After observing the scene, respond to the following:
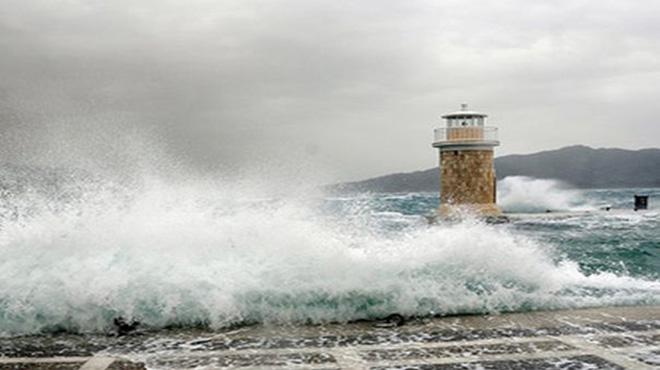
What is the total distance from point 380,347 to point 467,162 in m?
17.3

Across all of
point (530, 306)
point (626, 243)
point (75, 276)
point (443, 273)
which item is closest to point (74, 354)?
point (75, 276)

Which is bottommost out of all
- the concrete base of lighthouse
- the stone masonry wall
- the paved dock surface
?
the paved dock surface

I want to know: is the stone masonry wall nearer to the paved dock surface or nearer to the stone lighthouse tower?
the stone lighthouse tower

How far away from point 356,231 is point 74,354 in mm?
4632

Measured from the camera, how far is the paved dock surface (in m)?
4.44

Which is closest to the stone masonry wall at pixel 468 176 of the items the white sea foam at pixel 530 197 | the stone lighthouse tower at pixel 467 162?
the stone lighthouse tower at pixel 467 162

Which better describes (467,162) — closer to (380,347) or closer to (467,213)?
(467,213)

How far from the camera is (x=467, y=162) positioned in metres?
21.6

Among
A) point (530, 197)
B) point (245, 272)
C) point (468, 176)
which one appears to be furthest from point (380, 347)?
point (530, 197)

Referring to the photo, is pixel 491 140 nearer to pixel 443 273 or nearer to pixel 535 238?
pixel 535 238

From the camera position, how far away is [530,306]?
6.60 m

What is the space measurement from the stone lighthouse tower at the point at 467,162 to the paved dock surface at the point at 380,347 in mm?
15720

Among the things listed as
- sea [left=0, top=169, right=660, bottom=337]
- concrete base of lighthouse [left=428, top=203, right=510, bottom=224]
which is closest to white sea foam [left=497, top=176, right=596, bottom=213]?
concrete base of lighthouse [left=428, top=203, right=510, bottom=224]

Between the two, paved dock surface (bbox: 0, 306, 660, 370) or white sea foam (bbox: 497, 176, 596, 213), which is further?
white sea foam (bbox: 497, 176, 596, 213)
